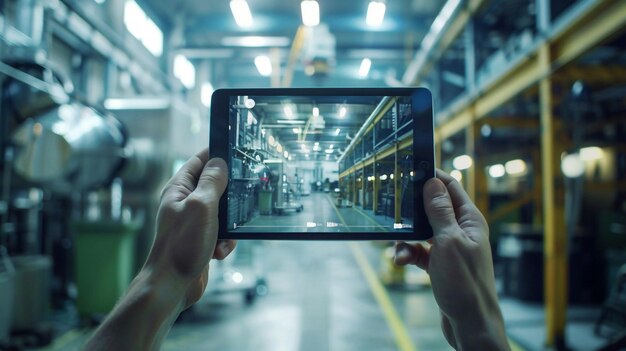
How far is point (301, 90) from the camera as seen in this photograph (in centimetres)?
111

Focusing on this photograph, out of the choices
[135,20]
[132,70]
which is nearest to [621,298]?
[132,70]

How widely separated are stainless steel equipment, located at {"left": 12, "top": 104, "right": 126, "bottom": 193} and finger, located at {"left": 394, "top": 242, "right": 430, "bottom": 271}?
3.97 meters

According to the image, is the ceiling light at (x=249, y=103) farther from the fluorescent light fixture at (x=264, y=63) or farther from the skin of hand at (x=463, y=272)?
the fluorescent light fixture at (x=264, y=63)

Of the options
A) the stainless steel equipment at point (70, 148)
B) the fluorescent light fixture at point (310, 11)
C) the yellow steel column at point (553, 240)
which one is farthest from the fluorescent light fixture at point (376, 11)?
the stainless steel equipment at point (70, 148)

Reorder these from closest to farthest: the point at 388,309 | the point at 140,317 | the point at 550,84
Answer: the point at 140,317 < the point at 550,84 < the point at 388,309

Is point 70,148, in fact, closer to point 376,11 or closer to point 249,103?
point 249,103

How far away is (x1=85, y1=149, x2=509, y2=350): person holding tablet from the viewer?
2.66 feet

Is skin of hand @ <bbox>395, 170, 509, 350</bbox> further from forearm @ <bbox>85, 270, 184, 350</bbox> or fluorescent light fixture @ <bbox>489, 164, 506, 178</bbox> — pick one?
fluorescent light fixture @ <bbox>489, 164, 506, 178</bbox>

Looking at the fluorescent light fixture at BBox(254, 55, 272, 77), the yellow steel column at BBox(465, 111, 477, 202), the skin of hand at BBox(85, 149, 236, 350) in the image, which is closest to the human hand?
the skin of hand at BBox(85, 149, 236, 350)

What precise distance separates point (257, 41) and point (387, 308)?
238 inches

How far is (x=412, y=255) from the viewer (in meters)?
1.15

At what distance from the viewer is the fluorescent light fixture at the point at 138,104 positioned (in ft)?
16.2

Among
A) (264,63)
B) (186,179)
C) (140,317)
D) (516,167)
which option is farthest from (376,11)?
(516,167)

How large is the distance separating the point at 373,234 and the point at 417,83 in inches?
280
